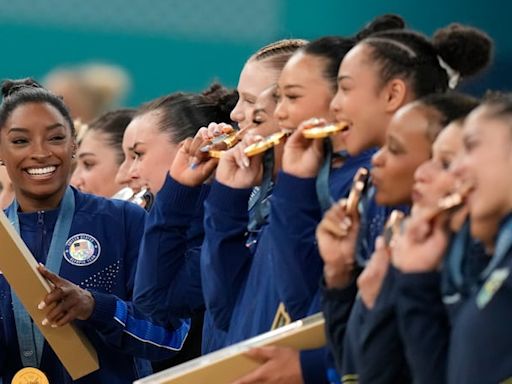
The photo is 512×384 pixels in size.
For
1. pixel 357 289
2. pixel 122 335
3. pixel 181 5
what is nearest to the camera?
pixel 357 289

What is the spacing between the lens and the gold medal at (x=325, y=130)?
295cm

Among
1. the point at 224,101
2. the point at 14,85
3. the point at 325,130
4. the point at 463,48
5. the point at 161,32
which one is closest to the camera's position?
the point at 325,130

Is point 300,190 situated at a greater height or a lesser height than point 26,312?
greater

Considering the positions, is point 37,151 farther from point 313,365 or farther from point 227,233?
point 313,365

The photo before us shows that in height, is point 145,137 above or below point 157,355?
above

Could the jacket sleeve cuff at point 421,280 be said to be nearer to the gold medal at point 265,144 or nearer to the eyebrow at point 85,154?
the gold medal at point 265,144

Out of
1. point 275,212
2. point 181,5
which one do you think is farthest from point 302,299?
point 181,5

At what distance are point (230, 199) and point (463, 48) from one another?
620mm

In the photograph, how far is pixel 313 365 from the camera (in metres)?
3.00

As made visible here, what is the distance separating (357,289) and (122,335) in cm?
134

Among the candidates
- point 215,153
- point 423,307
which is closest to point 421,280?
point 423,307

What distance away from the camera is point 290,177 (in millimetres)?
3016

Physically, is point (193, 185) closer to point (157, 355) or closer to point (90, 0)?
point (157, 355)

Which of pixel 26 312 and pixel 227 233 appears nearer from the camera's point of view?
pixel 227 233
